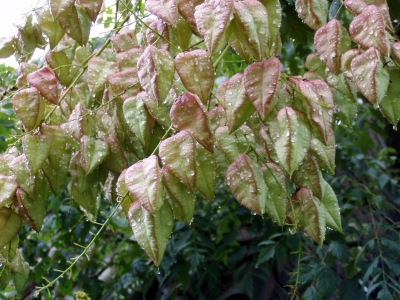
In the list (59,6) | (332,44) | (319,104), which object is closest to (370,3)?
(332,44)

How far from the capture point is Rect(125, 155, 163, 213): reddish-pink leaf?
738 millimetres

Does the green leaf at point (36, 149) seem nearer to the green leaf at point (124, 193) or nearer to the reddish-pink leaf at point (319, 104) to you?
the green leaf at point (124, 193)

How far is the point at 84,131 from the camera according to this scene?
100cm

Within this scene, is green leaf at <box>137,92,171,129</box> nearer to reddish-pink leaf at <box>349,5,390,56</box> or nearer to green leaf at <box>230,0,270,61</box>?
green leaf at <box>230,0,270,61</box>

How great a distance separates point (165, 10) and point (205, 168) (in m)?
0.26

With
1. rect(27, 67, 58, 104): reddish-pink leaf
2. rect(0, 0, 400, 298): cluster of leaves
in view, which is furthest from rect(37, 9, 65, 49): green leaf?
rect(27, 67, 58, 104): reddish-pink leaf

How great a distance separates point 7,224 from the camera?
3.10 ft

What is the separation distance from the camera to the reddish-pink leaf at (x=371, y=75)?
Answer: 767mm

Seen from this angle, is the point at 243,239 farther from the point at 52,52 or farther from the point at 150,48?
the point at 150,48

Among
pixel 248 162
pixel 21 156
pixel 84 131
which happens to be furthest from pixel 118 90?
pixel 248 162

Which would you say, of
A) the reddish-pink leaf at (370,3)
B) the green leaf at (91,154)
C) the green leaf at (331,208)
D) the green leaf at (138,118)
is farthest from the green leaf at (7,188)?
the reddish-pink leaf at (370,3)

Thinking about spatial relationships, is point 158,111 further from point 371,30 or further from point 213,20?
point 371,30

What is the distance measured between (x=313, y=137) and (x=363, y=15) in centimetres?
21

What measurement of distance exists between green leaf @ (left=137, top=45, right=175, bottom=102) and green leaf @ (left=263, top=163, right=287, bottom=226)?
0.68 ft
